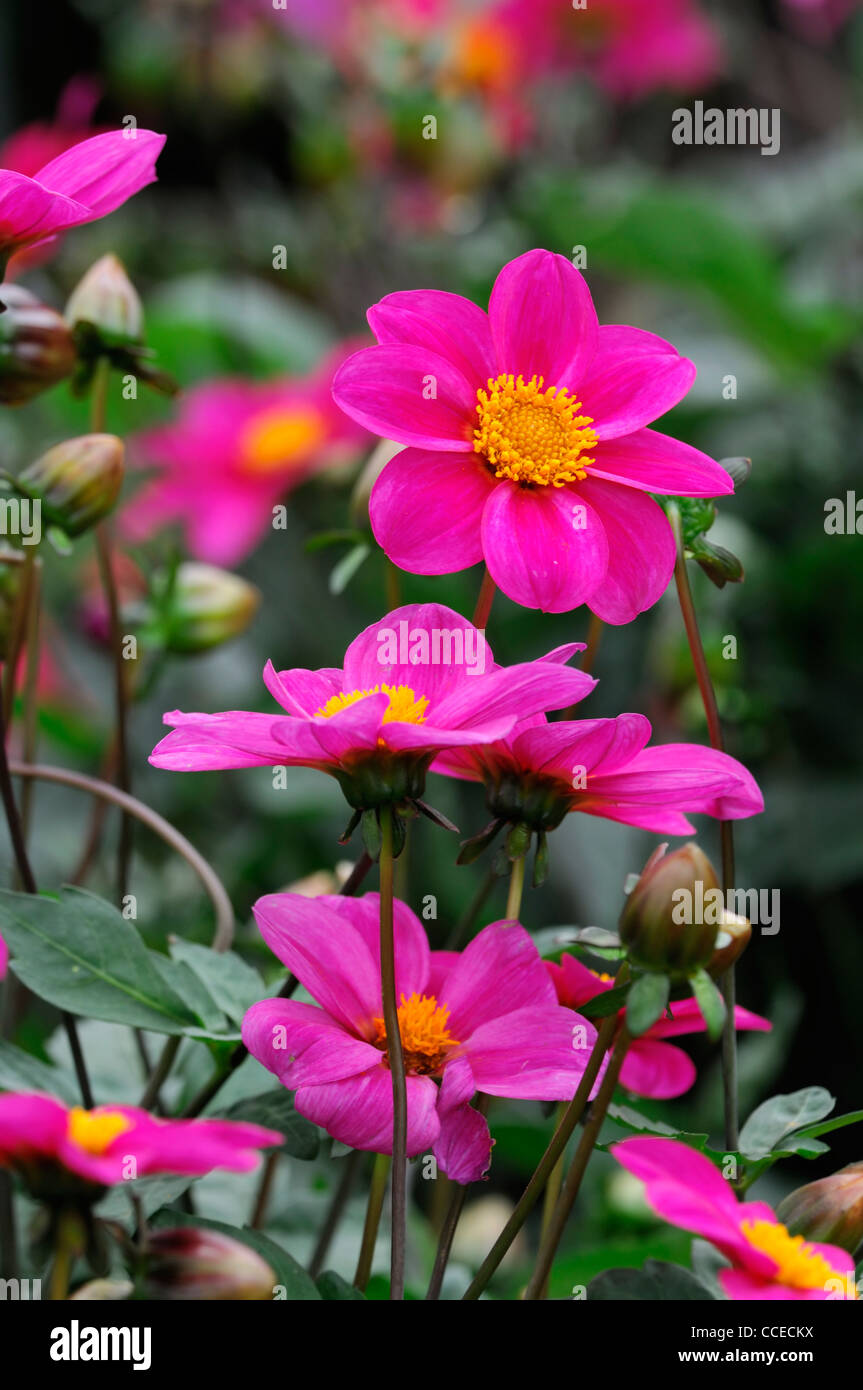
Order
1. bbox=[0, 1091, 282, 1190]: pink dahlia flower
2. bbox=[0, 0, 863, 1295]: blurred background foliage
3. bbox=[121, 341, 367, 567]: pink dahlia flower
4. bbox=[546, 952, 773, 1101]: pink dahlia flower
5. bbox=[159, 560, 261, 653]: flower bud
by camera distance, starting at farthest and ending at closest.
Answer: bbox=[121, 341, 367, 567]: pink dahlia flower < bbox=[0, 0, 863, 1295]: blurred background foliage < bbox=[159, 560, 261, 653]: flower bud < bbox=[546, 952, 773, 1101]: pink dahlia flower < bbox=[0, 1091, 282, 1190]: pink dahlia flower

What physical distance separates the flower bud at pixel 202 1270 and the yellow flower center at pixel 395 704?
88mm

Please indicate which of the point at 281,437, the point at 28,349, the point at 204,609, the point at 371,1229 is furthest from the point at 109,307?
the point at 281,437

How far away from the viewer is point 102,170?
0.95 feet

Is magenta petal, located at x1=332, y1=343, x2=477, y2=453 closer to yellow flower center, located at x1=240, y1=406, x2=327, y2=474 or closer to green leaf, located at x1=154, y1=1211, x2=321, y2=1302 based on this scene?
green leaf, located at x1=154, y1=1211, x2=321, y2=1302

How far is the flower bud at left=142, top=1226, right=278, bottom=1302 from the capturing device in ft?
0.72

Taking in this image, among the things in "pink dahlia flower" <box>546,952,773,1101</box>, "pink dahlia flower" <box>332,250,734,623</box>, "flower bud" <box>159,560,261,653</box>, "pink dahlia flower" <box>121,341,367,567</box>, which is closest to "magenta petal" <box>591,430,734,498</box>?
"pink dahlia flower" <box>332,250,734,623</box>

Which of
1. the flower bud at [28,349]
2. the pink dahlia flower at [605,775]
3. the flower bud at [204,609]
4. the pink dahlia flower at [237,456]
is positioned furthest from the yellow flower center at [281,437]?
the pink dahlia flower at [605,775]

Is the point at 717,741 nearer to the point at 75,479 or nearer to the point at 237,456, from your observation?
the point at 75,479

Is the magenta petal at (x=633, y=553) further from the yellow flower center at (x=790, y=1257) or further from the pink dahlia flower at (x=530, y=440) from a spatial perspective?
the yellow flower center at (x=790, y=1257)

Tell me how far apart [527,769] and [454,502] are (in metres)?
0.05

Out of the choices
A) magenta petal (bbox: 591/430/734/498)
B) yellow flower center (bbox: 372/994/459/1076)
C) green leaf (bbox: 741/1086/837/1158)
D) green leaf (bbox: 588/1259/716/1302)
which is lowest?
green leaf (bbox: 588/1259/716/1302)

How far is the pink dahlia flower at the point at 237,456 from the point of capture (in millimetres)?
775

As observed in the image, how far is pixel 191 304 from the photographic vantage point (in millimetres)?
1039

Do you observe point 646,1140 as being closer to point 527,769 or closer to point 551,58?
point 527,769
